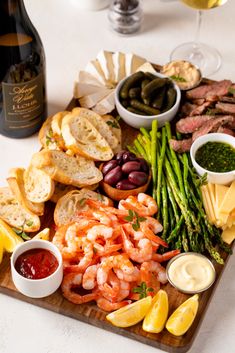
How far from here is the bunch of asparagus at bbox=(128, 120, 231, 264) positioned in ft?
12.9

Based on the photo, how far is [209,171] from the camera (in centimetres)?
415

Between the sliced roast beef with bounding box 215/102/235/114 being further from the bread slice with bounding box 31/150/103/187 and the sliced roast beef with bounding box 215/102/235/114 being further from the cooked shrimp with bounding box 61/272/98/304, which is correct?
the cooked shrimp with bounding box 61/272/98/304

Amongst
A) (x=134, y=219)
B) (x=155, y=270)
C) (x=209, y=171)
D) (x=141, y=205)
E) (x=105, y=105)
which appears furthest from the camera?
(x=105, y=105)

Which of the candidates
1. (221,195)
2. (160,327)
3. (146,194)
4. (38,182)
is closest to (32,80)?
(38,182)

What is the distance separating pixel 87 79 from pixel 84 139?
469mm

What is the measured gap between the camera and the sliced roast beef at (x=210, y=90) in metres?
4.54

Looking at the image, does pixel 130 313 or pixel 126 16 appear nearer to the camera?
pixel 130 313

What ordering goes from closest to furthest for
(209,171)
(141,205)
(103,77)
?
(141,205), (209,171), (103,77)

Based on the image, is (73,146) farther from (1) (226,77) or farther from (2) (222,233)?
(1) (226,77)

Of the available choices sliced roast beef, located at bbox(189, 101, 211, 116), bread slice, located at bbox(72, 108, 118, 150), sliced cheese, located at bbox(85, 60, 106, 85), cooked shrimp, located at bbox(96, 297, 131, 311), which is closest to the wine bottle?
bread slice, located at bbox(72, 108, 118, 150)

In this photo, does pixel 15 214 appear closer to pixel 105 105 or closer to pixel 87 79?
pixel 105 105

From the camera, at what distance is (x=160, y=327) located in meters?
3.61

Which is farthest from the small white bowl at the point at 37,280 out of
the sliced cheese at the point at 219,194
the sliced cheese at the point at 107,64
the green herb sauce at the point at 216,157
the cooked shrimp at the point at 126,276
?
the sliced cheese at the point at 107,64

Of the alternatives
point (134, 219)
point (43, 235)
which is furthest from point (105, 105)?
point (43, 235)
